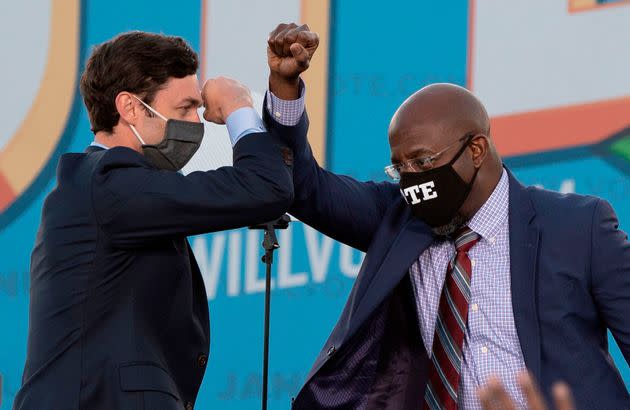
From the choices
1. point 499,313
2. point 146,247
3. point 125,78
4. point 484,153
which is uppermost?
point 125,78

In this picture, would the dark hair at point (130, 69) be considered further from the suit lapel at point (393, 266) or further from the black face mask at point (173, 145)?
the suit lapel at point (393, 266)

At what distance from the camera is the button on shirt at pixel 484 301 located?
3.00m

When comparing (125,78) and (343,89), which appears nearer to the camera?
(125,78)

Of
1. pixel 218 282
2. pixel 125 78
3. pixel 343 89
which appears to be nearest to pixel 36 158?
pixel 218 282

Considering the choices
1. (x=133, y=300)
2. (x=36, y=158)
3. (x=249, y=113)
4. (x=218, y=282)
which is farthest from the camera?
(x=36, y=158)

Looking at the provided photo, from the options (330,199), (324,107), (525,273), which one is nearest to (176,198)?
(330,199)

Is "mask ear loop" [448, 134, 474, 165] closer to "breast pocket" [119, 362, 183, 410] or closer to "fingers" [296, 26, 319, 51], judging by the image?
"fingers" [296, 26, 319, 51]

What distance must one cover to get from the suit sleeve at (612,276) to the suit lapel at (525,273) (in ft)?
0.54

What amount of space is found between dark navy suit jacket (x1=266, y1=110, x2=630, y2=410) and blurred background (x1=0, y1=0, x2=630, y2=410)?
1.29 meters

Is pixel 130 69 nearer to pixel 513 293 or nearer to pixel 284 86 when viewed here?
pixel 284 86

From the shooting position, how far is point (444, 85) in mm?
3246

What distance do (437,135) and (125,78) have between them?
2.85 feet

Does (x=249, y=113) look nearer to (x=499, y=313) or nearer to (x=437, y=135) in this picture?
(x=437, y=135)

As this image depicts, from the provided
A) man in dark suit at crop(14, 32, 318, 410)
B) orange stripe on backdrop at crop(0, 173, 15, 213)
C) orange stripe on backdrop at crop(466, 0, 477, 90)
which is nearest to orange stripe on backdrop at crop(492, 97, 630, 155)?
orange stripe on backdrop at crop(466, 0, 477, 90)
